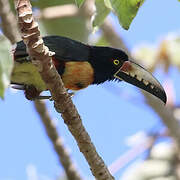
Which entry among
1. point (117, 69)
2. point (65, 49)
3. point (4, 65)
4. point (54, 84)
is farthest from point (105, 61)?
point (4, 65)

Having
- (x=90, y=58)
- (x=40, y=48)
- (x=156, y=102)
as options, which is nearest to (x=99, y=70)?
(x=90, y=58)

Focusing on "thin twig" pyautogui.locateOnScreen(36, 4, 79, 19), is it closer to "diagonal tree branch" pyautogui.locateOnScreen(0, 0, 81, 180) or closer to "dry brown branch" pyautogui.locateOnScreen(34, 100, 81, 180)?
"diagonal tree branch" pyautogui.locateOnScreen(0, 0, 81, 180)

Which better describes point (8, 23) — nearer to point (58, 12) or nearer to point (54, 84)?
point (58, 12)

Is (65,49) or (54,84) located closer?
(54,84)

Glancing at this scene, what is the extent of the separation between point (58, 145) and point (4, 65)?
3092 millimetres

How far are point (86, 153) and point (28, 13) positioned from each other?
108 centimetres

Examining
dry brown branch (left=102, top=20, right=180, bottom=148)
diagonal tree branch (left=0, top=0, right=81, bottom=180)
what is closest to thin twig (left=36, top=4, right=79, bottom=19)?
dry brown branch (left=102, top=20, right=180, bottom=148)

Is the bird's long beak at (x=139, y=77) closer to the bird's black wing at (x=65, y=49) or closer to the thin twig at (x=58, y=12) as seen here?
the bird's black wing at (x=65, y=49)

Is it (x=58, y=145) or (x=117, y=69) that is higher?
(x=117, y=69)

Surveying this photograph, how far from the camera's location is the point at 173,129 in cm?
575

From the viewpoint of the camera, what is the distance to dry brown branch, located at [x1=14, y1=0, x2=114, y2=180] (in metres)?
2.72

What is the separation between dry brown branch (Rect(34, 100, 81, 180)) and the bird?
Answer: 1.11 metres

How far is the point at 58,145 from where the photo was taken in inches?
200

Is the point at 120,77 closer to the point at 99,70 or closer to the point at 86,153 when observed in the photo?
the point at 99,70
